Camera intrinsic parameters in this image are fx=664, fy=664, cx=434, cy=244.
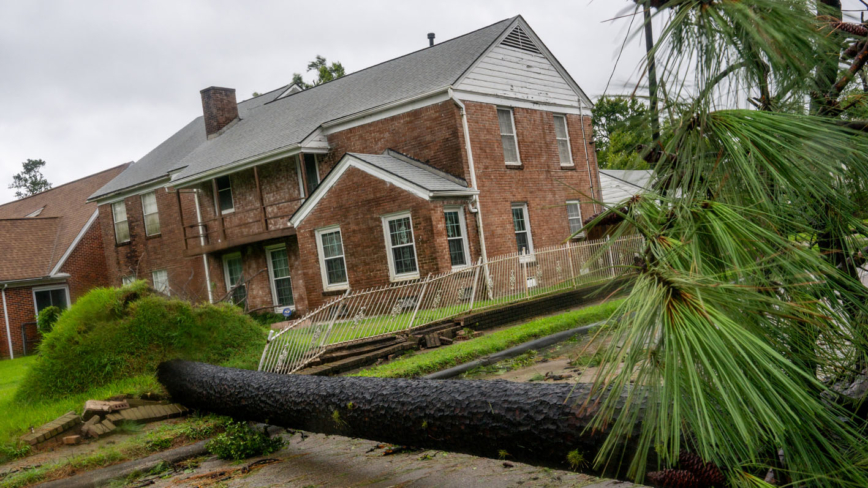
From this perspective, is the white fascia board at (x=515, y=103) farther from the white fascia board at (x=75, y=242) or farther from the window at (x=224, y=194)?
the white fascia board at (x=75, y=242)

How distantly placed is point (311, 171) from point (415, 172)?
507cm

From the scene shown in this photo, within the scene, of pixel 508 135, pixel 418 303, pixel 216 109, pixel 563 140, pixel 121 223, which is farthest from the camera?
pixel 121 223

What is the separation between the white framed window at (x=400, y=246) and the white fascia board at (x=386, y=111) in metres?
3.50

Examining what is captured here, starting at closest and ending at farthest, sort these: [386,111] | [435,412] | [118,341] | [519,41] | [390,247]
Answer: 1. [435,412]
2. [118,341]
3. [390,247]
4. [386,111]
5. [519,41]

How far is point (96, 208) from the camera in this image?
95.9 ft

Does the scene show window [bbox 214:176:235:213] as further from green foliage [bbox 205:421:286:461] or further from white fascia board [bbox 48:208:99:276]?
green foliage [bbox 205:421:286:461]

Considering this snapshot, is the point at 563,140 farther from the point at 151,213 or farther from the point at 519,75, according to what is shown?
the point at 151,213

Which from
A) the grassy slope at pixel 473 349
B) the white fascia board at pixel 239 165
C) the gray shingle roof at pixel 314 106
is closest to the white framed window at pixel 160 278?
the gray shingle roof at pixel 314 106

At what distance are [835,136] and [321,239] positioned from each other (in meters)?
17.4

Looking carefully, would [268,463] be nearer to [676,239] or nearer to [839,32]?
[676,239]

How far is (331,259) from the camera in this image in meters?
18.6

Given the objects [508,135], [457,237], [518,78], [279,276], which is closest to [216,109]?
[279,276]

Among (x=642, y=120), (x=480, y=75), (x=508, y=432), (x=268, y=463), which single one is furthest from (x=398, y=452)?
(x=480, y=75)

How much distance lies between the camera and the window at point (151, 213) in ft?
86.9
